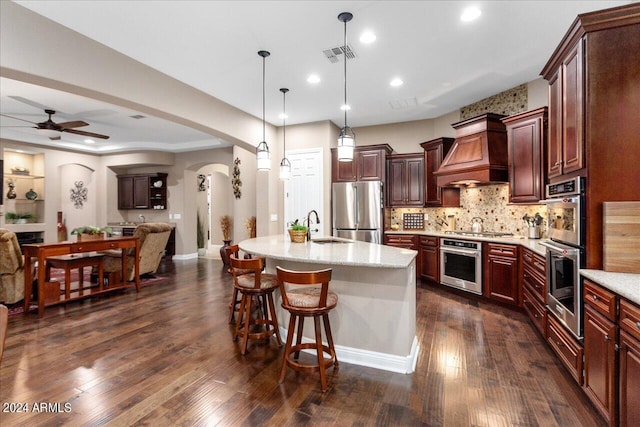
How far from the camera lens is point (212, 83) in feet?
13.9

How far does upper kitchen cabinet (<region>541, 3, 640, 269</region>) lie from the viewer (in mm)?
2074

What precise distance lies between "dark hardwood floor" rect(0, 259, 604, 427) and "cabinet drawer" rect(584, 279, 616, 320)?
2.25 ft

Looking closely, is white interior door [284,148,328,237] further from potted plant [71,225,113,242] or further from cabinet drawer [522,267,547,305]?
cabinet drawer [522,267,547,305]

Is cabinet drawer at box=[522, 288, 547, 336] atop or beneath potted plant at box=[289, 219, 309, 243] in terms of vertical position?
beneath

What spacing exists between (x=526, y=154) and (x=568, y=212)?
76.7 inches

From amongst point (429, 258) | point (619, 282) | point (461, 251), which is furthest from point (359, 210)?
point (619, 282)

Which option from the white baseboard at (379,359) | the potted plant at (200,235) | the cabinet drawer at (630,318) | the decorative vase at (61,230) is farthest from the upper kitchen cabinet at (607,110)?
the decorative vase at (61,230)

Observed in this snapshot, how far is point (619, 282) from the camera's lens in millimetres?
1819

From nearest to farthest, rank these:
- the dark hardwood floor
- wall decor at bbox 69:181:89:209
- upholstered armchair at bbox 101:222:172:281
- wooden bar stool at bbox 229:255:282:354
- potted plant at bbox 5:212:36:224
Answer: the dark hardwood floor < wooden bar stool at bbox 229:255:282:354 < upholstered armchair at bbox 101:222:172:281 < potted plant at bbox 5:212:36:224 < wall decor at bbox 69:181:89:209

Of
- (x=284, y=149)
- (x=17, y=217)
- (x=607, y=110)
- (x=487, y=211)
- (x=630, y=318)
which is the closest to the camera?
(x=630, y=318)

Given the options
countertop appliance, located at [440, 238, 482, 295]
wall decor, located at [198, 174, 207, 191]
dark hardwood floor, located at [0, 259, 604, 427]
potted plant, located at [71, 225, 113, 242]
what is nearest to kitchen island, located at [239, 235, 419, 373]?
dark hardwood floor, located at [0, 259, 604, 427]

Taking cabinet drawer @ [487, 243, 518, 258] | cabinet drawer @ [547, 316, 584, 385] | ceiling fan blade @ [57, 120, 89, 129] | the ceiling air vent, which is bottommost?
cabinet drawer @ [547, 316, 584, 385]

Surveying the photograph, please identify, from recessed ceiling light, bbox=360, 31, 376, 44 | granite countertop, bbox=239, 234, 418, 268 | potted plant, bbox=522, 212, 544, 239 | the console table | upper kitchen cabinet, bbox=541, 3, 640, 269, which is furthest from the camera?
potted plant, bbox=522, 212, 544, 239

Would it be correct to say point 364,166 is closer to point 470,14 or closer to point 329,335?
point 470,14
